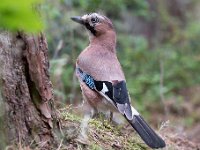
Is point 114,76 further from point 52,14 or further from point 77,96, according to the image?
point 77,96

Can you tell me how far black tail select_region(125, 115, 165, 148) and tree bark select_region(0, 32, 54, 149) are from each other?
117cm

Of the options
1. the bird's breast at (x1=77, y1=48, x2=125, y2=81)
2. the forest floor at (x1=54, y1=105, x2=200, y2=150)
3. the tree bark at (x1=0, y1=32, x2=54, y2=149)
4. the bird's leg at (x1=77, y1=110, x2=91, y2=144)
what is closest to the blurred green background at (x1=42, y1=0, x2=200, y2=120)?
the bird's breast at (x1=77, y1=48, x2=125, y2=81)

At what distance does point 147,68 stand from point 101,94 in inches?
190

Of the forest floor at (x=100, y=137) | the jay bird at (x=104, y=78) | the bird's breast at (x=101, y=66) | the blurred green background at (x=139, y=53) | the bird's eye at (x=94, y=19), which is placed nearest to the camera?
the forest floor at (x=100, y=137)

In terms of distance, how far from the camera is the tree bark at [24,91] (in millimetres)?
3709

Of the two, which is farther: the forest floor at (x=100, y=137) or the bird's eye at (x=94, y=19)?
the bird's eye at (x=94, y=19)

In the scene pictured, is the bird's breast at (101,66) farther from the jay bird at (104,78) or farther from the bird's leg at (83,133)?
the bird's leg at (83,133)

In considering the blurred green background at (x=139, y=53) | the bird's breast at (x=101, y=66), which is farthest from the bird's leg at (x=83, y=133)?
the blurred green background at (x=139, y=53)

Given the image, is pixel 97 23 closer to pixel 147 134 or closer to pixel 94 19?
pixel 94 19

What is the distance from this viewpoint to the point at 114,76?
5.81 m

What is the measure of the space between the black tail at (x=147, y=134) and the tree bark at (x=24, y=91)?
3.83ft

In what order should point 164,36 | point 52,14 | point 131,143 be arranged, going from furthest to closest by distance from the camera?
point 164,36
point 52,14
point 131,143

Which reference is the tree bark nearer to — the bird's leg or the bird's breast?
the bird's leg

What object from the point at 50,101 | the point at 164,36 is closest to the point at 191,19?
the point at 164,36
